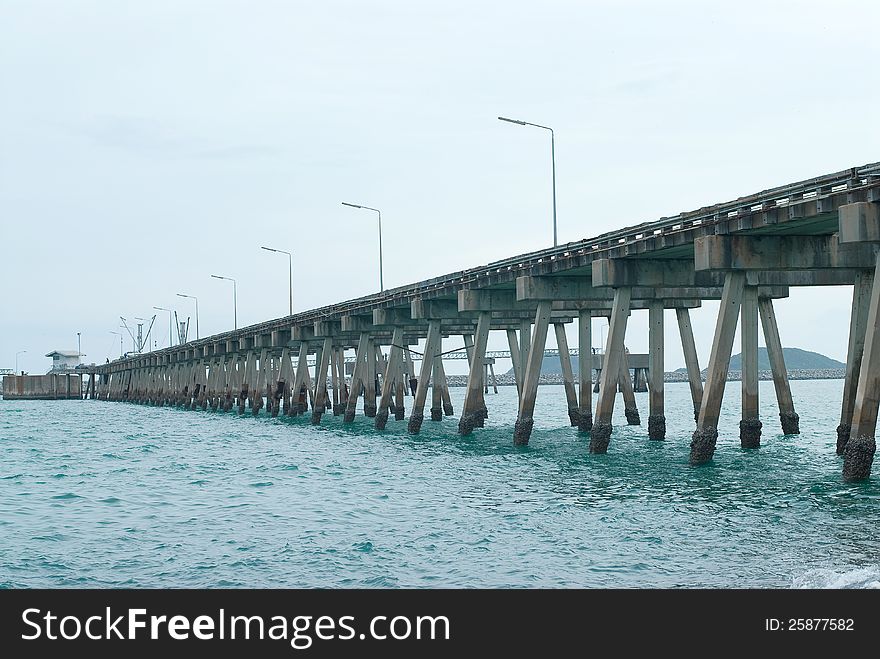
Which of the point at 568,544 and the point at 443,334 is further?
the point at 443,334

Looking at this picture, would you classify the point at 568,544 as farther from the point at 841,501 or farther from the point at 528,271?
the point at 528,271

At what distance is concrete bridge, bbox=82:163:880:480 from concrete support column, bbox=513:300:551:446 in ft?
0.19

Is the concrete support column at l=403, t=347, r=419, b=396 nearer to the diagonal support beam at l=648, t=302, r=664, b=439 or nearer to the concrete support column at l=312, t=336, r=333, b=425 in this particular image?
the concrete support column at l=312, t=336, r=333, b=425

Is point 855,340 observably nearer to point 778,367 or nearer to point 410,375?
point 778,367

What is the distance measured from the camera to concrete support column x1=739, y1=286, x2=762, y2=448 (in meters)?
41.5

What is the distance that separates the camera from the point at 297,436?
6738cm

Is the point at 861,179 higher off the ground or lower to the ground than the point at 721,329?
higher

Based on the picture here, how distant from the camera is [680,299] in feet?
180

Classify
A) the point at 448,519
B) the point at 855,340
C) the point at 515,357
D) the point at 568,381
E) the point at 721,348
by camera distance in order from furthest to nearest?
1. the point at 515,357
2. the point at 568,381
3. the point at 855,340
4. the point at 721,348
5. the point at 448,519

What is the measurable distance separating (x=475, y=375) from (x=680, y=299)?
1037 cm

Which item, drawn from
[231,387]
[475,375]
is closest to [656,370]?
[475,375]
